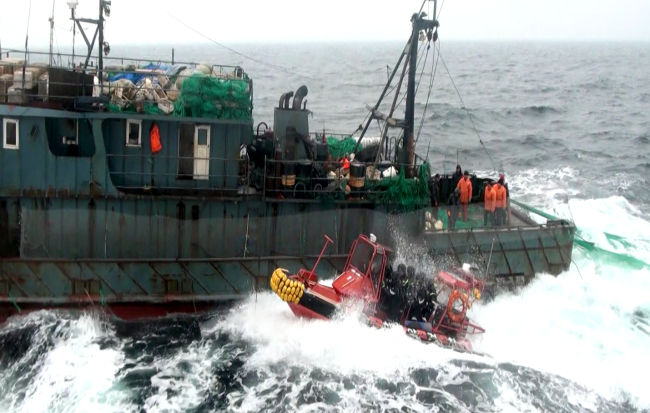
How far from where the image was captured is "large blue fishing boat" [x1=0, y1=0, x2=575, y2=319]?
566 inches

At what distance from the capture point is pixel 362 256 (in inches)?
576

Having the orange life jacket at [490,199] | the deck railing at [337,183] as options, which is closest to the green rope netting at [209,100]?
the deck railing at [337,183]

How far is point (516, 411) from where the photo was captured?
12.4 metres

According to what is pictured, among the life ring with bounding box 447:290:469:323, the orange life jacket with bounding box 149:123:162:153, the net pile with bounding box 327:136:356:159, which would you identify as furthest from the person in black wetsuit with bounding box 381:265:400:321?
the orange life jacket with bounding box 149:123:162:153

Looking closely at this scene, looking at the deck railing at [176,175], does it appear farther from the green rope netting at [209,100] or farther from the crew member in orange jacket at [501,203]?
the crew member in orange jacket at [501,203]

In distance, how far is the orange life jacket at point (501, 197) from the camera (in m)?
16.8

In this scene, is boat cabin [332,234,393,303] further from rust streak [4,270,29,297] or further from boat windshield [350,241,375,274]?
rust streak [4,270,29,297]

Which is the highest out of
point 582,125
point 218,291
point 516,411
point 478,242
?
point 582,125

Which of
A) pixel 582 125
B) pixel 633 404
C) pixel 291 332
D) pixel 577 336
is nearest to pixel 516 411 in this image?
pixel 633 404

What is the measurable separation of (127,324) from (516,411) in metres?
8.55

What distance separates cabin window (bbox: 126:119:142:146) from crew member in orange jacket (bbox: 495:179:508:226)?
895 centimetres

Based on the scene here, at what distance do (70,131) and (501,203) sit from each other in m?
10.6

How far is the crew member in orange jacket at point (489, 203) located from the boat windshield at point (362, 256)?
396cm

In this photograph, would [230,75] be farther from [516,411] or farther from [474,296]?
[516,411]
